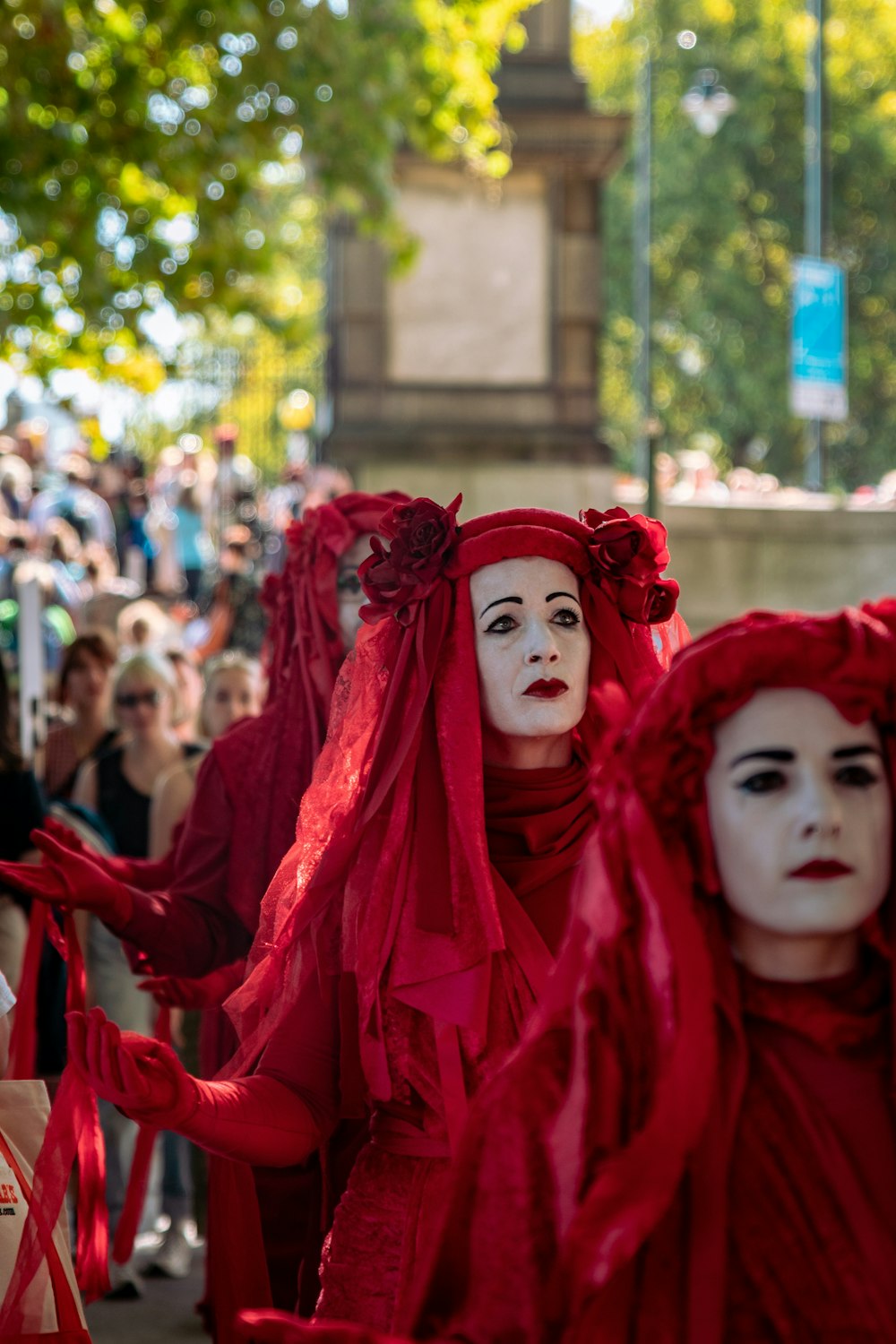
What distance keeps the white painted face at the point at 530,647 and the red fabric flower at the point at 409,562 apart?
0.09 m

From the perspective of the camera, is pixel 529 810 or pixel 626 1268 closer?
pixel 626 1268

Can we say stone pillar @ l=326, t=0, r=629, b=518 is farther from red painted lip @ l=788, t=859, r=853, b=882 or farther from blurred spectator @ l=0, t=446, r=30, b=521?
red painted lip @ l=788, t=859, r=853, b=882

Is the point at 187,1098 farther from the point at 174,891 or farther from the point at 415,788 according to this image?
the point at 174,891

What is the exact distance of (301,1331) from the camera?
2.18 meters

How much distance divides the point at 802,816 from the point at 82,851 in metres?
2.98

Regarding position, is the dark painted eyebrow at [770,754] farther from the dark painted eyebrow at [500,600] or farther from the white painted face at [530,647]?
the dark painted eyebrow at [500,600]

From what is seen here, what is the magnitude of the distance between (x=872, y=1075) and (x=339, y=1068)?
1217mm

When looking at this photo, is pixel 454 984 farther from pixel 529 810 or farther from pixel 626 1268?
pixel 626 1268

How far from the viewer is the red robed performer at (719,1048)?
228 centimetres

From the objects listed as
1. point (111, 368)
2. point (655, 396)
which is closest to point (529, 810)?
point (111, 368)

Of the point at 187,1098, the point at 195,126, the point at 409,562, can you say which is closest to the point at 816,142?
the point at 195,126

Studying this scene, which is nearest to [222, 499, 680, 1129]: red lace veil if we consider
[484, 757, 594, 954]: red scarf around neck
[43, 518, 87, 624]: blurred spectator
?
[484, 757, 594, 954]: red scarf around neck

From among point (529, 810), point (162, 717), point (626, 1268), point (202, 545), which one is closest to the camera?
point (626, 1268)

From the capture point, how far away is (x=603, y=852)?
7.95 feet
